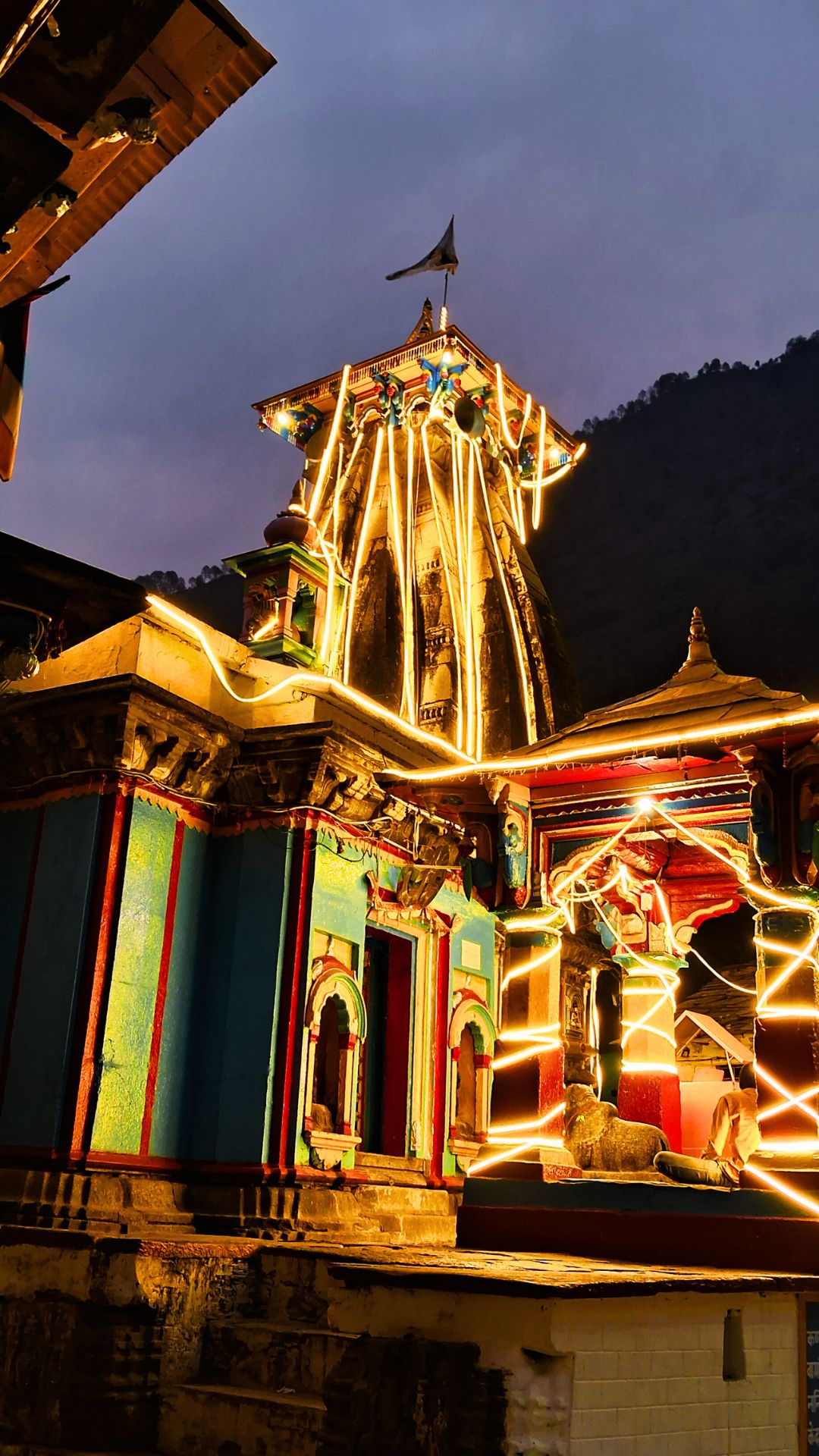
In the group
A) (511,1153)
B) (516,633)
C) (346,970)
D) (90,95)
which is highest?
(516,633)

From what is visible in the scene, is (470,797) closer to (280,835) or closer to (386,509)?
(280,835)

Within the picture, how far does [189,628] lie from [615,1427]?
7980 millimetres

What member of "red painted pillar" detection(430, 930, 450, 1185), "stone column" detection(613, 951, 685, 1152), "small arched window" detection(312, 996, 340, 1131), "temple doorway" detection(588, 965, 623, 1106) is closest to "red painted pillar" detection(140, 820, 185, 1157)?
"small arched window" detection(312, 996, 340, 1131)

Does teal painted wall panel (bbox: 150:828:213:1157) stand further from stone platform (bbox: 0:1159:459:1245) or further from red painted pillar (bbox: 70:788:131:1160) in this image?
red painted pillar (bbox: 70:788:131:1160)

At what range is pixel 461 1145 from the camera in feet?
41.6

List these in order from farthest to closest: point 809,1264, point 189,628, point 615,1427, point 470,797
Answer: point 189,628, point 470,797, point 809,1264, point 615,1427

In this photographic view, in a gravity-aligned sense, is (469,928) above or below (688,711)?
below

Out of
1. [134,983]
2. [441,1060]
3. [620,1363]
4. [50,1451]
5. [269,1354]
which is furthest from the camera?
[441,1060]

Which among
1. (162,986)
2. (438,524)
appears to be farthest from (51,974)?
(438,524)

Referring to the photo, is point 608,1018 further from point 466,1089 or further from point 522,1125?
point 522,1125

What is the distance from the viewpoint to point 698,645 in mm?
10250

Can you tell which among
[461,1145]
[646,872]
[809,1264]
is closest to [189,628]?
[646,872]

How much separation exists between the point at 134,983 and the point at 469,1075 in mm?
4751

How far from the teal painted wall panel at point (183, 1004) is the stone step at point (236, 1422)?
2.75m
